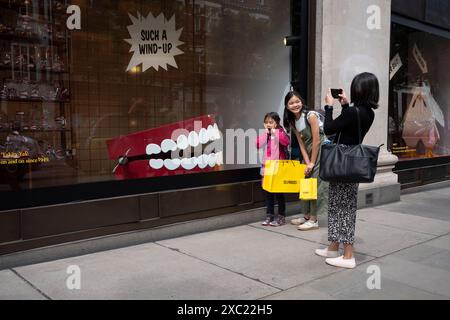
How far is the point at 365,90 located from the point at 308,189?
168cm

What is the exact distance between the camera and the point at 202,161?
20.8 feet

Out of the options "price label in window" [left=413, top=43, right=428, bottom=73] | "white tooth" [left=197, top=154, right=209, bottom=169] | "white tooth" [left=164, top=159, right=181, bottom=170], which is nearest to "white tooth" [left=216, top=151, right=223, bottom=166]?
"white tooth" [left=197, top=154, right=209, bottom=169]

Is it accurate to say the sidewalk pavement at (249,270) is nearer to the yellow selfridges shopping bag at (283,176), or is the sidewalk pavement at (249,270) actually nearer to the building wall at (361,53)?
the yellow selfridges shopping bag at (283,176)

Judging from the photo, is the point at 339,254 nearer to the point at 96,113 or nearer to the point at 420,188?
→ the point at 96,113

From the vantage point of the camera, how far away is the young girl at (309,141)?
5.41m

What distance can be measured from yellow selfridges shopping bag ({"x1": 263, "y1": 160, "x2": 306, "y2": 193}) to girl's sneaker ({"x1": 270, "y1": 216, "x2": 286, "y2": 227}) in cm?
61

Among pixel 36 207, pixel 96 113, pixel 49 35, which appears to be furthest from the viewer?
pixel 96 113

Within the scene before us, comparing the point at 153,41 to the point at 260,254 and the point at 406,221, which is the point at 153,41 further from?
the point at 406,221

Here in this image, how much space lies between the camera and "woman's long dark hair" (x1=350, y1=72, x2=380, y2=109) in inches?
162

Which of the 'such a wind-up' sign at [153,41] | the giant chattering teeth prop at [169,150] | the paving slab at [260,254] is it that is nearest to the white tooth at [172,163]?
the giant chattering teeth prop at [169,150]

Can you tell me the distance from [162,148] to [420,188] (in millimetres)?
5922

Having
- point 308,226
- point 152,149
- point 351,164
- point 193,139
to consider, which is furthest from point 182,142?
point 351,164

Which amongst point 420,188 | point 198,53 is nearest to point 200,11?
point 198,53

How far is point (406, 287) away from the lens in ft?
12.9
